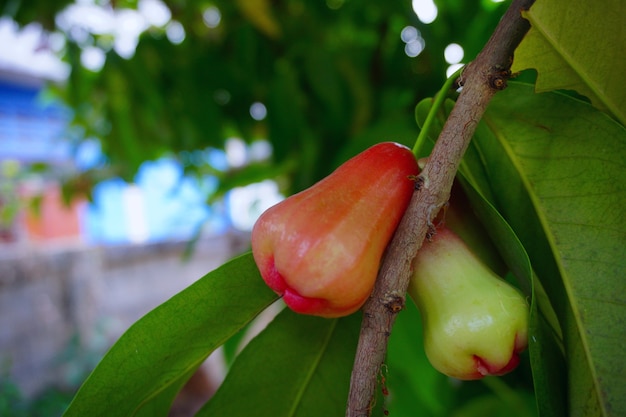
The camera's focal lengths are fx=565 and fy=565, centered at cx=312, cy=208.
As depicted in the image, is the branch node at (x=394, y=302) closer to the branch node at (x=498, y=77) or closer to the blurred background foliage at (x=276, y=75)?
the branch node at (x=498, y=77)

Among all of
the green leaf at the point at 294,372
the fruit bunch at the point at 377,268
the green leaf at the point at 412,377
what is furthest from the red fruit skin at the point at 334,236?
the green leaf at the point at 412,377

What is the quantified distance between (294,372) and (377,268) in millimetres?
170

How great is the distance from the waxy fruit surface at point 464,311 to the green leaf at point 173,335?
132 millimetres

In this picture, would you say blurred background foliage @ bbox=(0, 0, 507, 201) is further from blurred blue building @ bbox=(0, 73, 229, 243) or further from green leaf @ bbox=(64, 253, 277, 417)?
blurred blue building @ bbox=(0, 73, 229, 243)

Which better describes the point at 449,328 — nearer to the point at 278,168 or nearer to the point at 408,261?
the point at 408,261

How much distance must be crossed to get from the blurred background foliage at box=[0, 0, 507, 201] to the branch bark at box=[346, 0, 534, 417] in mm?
402

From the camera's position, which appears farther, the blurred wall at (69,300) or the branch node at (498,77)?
the blurred wall at (69,300)

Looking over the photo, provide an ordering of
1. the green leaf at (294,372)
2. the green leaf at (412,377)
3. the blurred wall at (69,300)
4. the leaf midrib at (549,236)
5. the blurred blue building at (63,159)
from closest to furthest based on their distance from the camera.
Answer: the leaf midrib at (549,236) → the green leaf at (294,372) → the green leaf at (412,377) → the blurred wall at (69,300) → the blurred blue building at (63,159)

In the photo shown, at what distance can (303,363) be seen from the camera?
509 mm

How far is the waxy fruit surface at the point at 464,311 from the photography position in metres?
0.38

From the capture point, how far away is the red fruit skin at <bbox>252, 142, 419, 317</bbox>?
378 millimetres

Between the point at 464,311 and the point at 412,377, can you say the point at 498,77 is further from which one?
the point at 412,377

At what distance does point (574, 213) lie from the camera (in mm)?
406

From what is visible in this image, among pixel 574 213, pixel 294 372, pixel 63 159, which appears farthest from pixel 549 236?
pixel 63 159
